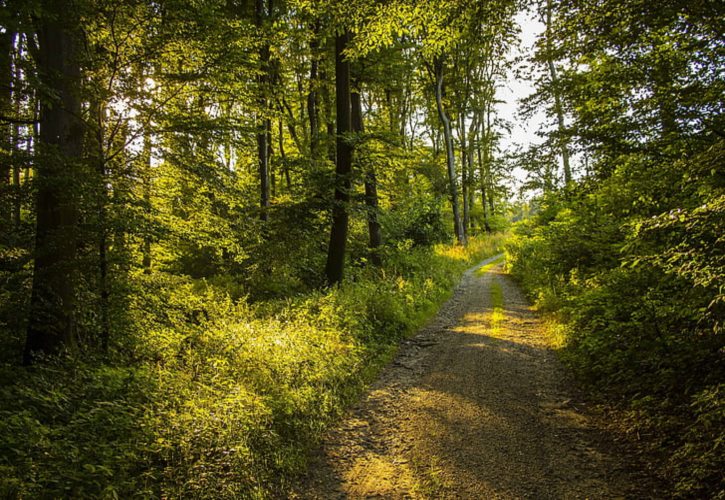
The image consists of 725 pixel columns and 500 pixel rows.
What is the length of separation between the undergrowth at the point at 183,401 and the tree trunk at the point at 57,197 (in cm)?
58

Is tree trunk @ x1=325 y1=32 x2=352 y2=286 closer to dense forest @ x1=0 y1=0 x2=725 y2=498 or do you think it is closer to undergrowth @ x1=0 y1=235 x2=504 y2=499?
dense forest @ x1=0 y1=0 x2=725 y2=498

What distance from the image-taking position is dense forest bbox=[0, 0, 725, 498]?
381cm

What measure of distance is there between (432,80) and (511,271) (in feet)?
42.8

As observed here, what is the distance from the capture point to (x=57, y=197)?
5441mm

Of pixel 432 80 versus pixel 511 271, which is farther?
pixel 432 80

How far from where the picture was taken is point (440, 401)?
19.8 ft

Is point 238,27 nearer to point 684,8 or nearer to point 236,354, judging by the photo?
point 236,354

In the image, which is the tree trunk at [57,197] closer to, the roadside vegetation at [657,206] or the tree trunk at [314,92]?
the roadside vegetation at [657,206]

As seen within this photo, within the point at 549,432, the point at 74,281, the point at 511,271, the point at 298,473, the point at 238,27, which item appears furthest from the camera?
the point at 511,271

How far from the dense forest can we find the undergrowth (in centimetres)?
3

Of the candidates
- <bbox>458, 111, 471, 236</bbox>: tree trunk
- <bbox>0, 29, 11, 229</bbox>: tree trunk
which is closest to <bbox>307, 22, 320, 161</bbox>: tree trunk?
<bbox>0, 29, 11, 229</bbox>: tree trunk

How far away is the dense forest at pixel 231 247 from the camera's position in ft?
12.5

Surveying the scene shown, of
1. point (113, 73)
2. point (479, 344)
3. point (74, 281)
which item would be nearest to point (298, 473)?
point (74, 281)

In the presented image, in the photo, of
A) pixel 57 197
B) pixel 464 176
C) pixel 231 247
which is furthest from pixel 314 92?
pixel 57 197
